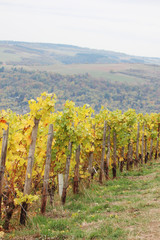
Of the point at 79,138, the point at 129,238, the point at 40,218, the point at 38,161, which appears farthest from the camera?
the point at 79,138

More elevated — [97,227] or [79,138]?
[79,138]

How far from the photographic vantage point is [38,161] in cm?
845

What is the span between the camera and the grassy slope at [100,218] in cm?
578

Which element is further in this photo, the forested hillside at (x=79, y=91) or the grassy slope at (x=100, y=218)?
the forested hillside at (x=79, y=91)

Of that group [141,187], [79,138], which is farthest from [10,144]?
[141,187]

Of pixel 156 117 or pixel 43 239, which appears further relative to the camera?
pixel 156 117

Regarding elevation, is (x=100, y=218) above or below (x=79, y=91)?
below

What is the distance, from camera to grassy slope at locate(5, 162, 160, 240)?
578 cm

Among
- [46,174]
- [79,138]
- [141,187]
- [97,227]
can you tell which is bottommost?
[141,187]

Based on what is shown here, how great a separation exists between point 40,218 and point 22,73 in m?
197

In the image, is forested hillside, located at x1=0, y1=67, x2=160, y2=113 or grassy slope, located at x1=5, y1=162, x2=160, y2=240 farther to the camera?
forested hillside, located at x1=0, y1=67, x2=160, y2=113

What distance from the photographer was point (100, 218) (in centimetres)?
702

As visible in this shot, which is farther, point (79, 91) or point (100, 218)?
point (79, 91)

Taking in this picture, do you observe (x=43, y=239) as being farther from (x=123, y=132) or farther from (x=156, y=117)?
(x=156, y=117)
